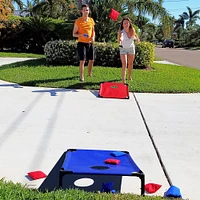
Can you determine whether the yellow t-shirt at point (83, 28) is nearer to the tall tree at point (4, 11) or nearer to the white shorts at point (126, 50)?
the white shorts at point (126, 50)

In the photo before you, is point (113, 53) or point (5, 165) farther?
point (113, 53)

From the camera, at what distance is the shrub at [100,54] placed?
10156 millimetres

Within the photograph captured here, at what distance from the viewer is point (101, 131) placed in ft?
14.8

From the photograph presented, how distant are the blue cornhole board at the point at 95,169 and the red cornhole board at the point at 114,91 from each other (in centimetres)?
338

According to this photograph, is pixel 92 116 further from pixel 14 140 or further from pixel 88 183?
pixel 88 183

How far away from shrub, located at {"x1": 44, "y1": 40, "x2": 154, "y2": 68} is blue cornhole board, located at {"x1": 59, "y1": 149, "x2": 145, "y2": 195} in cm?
712

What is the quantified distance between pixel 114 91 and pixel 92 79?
1507 millimetres

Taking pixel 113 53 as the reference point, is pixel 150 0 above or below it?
above

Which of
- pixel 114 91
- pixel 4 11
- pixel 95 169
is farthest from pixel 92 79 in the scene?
pixel 4 11

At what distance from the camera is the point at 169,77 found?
9156mm

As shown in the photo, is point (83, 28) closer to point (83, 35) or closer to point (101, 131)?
point (83, 35)

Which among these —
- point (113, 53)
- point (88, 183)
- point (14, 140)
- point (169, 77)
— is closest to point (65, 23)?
point (113, 53)

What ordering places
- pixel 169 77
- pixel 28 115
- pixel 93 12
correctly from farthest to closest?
1. pixel 93 12
2. pixel 169 77
3. pixel 28 115

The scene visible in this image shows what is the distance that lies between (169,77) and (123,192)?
21.8 ft
